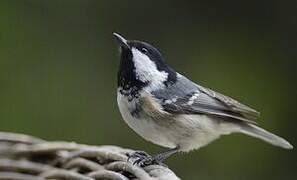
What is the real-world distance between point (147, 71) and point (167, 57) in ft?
5.44

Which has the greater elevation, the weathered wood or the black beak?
the black beak

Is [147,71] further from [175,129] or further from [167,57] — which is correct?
[167,57]

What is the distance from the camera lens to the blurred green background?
3086mm

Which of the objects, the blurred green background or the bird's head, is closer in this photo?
the bird's head

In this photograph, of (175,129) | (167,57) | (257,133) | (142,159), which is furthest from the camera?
(167,57)

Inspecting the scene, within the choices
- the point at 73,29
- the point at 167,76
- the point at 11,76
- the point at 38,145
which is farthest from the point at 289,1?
the point at 38,145

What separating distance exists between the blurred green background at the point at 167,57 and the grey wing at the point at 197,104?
1321 millimetres

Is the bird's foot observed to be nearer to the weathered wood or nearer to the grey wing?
the weathered wood

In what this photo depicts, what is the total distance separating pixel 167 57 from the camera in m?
3.35

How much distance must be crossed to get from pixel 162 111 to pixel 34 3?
1657mm

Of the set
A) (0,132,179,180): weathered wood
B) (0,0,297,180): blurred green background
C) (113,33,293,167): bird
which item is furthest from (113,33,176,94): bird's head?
(0,0,297,180): blurred green background

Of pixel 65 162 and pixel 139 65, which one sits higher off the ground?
pixel 139 65

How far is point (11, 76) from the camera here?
3.05 metres

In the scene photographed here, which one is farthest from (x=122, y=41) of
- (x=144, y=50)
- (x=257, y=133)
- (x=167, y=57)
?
(x=167, y=57)
